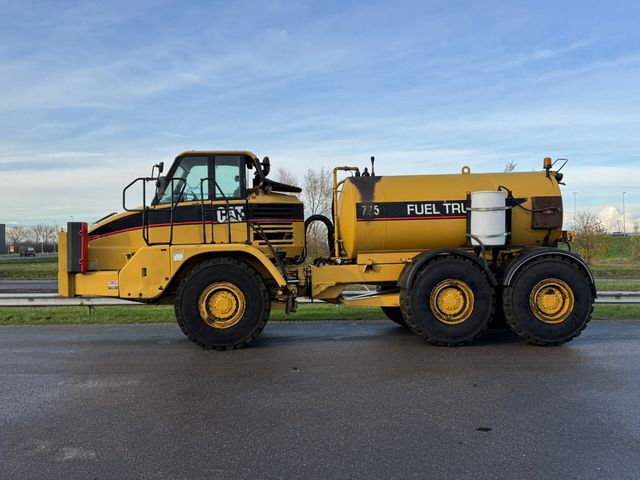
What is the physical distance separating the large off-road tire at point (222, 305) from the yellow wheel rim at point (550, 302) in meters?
3.84

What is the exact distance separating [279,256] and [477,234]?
2.98 m

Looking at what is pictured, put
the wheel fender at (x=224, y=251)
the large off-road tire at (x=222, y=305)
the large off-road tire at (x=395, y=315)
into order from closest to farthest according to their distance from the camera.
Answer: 1. the large off-road tire at (x=222, y=305)
2. the wheel fender at (x=224, y=251)
3. the large off-road tire at (x=395, y=315)

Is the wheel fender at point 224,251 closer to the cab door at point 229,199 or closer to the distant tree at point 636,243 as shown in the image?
the cab door at point 229,199

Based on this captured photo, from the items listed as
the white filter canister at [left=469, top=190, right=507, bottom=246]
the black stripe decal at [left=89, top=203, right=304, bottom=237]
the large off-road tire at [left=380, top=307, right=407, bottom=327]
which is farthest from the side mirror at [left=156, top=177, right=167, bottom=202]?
the white filter canister at [left=469, top=190, right=507, bottom=246]

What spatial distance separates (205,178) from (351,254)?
99.0 inches

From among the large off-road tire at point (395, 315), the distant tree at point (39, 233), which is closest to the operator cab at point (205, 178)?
the large off-road tire at point (395, 315)

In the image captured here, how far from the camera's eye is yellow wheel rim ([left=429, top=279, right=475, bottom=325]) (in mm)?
7758

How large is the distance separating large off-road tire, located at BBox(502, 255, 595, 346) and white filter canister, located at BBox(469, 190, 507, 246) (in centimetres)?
62

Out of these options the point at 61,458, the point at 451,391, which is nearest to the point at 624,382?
the point at 451,391

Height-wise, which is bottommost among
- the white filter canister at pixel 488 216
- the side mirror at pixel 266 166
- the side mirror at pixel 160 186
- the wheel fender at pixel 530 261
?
the wheel fender at pixel 530 261

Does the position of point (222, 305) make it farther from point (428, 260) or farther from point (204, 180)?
point (428, 260)

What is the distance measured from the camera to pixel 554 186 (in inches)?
330

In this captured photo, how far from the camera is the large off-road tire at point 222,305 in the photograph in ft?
24.7

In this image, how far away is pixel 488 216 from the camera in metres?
7.97
